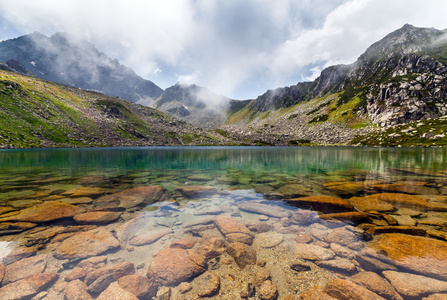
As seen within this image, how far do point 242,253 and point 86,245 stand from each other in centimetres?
799

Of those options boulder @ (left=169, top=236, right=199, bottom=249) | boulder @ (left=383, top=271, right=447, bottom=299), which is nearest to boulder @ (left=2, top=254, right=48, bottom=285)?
boulder @ (left=169, top=236, right=199, bottom=249)

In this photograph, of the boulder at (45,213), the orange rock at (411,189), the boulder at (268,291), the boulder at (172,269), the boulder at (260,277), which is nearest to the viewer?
the boulder at (268,291)

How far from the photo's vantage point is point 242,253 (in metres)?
8.97

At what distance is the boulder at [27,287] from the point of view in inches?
237

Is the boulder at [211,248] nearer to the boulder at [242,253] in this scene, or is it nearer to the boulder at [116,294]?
the boulder at [242,253]

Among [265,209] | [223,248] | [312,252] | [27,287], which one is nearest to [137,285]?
[27,287]

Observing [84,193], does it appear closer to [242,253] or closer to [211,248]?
[211,248]

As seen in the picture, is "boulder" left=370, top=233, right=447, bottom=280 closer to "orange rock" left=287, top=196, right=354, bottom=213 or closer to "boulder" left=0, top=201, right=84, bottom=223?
"orange rock" left=287, top=196, right=354, bottom=213

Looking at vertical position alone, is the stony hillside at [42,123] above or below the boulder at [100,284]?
above

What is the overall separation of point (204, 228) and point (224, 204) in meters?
5.00

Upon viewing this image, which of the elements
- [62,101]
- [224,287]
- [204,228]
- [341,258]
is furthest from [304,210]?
[62,101]

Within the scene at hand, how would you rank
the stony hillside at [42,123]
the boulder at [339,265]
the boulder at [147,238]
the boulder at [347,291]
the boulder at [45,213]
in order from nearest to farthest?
→ the boulder at [347,291]
the boulder at [339,265]
the boulder at [147,238]
the boulder at [45,213]
the stony hillside at [42,123]

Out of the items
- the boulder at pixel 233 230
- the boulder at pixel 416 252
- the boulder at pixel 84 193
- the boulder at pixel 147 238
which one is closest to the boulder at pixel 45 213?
the boulder at pixel 84 193

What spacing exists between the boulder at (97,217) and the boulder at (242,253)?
29.3 feet
